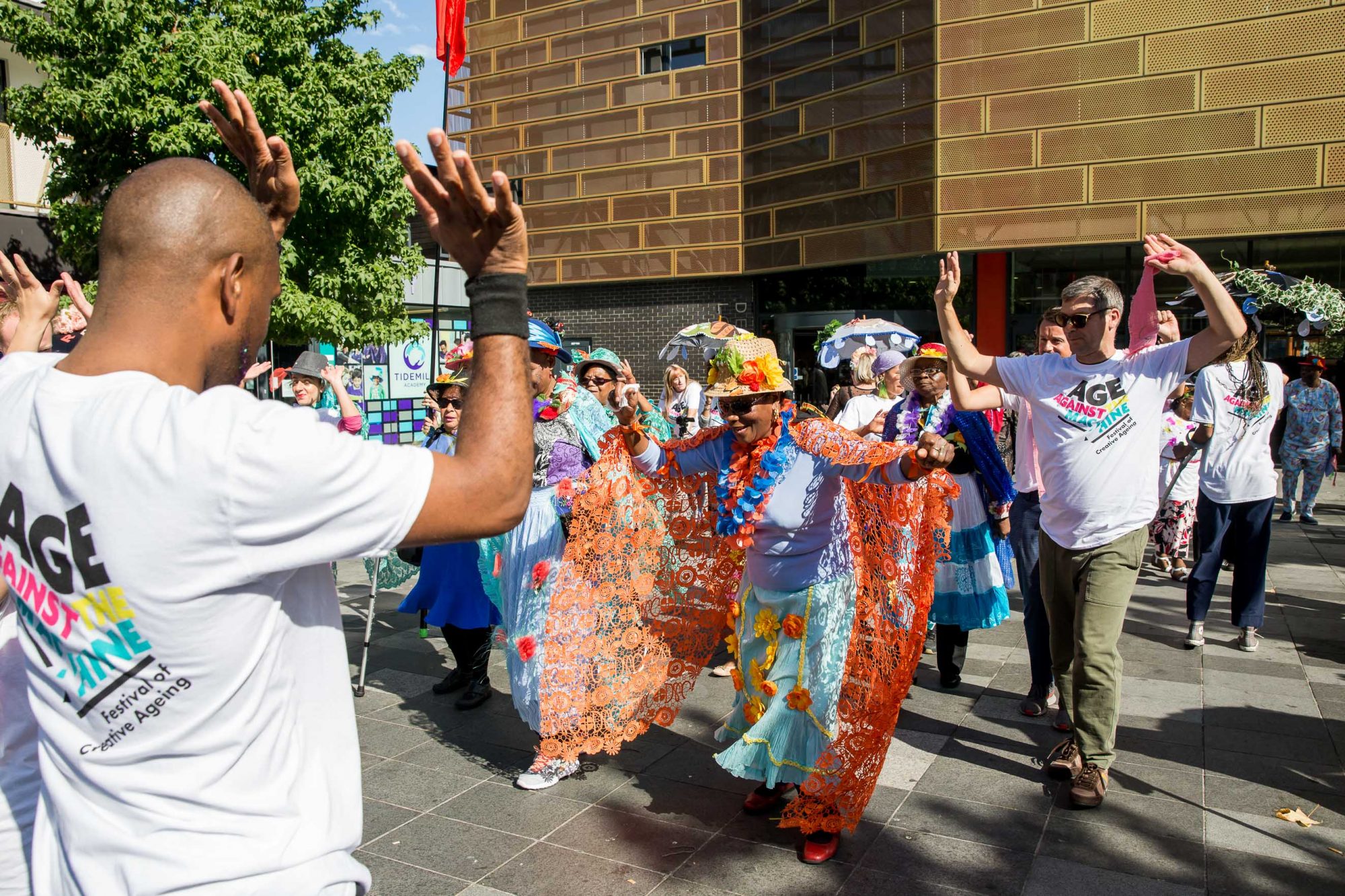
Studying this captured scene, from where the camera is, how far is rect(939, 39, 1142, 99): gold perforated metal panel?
51.9 feet

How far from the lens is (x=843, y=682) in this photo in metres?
3.99

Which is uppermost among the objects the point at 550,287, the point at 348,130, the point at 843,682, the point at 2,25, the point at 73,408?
the point at 2,25

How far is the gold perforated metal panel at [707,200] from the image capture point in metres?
21.0

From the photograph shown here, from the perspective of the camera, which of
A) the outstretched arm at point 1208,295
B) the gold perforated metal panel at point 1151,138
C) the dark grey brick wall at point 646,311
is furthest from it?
the dark grey brick wall at point 646,311

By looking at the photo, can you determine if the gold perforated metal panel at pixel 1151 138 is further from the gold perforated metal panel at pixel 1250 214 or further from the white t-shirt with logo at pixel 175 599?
the white t-shirt with logo at pixel 175 599

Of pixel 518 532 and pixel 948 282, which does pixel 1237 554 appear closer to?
pixel 948 282

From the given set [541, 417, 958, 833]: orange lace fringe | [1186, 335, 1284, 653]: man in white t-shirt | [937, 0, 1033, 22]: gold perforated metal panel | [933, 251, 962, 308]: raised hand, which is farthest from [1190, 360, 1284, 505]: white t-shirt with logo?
[937, 0, 1033, 22]: gold perforated metal panel

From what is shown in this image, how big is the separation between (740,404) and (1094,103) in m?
14.6

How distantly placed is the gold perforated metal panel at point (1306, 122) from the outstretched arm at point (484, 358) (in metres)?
17.1

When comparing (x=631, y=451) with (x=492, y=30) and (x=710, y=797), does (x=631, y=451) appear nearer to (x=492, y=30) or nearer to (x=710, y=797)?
(x=710, y=797)

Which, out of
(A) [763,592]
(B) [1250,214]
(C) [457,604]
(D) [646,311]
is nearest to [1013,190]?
(B) [1250,214]

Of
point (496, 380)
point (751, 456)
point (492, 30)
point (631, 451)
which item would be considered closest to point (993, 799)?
point (751, 456)

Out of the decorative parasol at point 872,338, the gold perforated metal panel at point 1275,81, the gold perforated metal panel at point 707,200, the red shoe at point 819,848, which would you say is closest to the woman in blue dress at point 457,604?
the red shoe at point 819,848

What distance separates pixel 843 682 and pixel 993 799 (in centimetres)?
105
